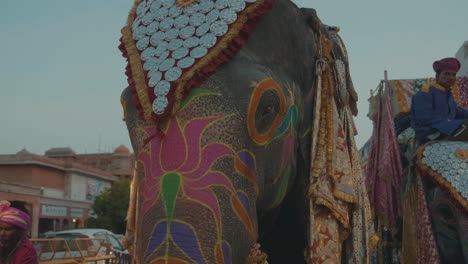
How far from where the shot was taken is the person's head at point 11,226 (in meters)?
4.49

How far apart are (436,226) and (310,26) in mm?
1930

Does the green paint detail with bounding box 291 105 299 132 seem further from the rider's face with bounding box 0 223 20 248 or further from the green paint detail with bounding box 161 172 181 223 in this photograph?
the rider's face with bounding box 0 223 20 248

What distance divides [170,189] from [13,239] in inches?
101

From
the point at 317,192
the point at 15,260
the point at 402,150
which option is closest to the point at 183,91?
the point at 317,192

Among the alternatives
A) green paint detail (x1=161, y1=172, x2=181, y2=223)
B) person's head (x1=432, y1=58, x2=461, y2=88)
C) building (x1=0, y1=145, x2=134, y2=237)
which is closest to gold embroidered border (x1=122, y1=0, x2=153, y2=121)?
green paint detail (x1=161, y1=172, x2=181, y2=223)

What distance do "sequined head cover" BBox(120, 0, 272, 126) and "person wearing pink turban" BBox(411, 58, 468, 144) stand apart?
2075 millimetres

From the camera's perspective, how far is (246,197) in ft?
8.87

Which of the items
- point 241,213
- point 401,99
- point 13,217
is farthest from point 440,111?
point 13,217

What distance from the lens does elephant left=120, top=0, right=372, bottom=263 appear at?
2.50 meters

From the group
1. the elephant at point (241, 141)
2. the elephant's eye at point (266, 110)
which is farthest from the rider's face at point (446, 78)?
the elephant's eye at point (266, 110)

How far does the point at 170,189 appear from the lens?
250 centimetres

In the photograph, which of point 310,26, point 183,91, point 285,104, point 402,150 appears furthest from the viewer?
point 402,150

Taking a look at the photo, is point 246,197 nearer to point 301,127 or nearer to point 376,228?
point 301,127

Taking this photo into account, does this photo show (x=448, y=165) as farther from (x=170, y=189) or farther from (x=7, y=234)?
(x=7, y=234)
